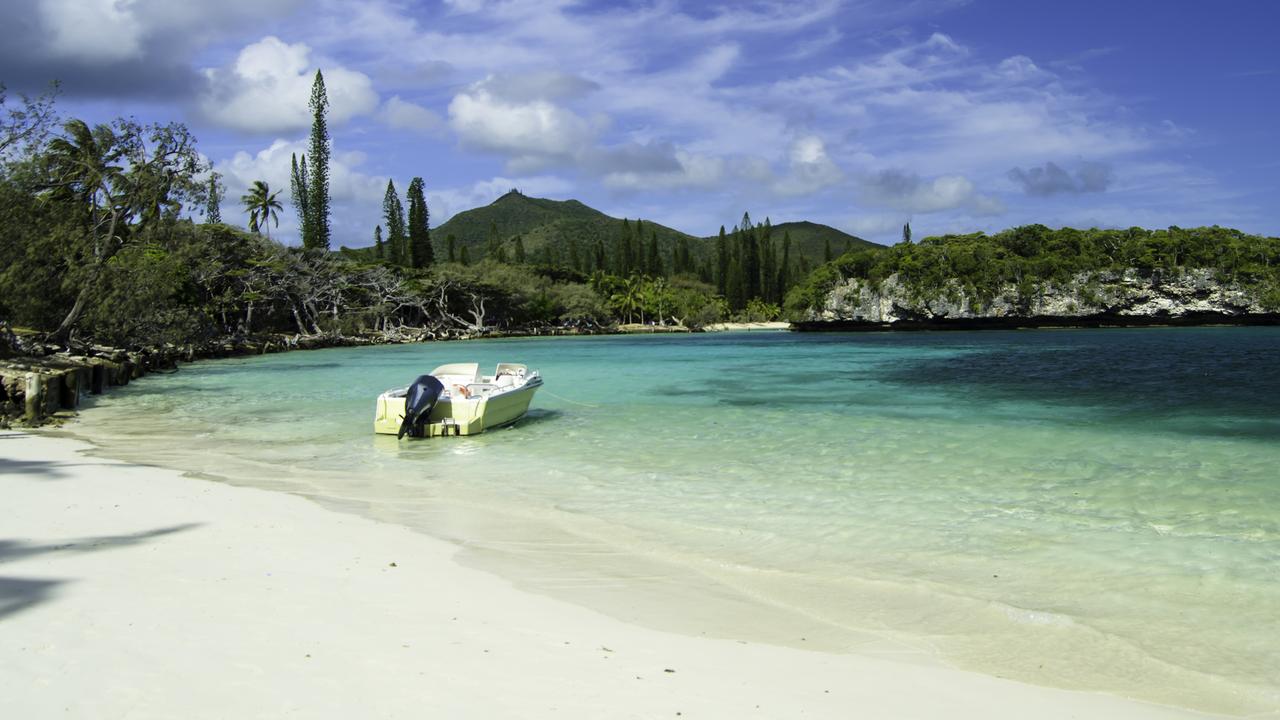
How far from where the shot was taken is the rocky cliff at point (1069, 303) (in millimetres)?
95125

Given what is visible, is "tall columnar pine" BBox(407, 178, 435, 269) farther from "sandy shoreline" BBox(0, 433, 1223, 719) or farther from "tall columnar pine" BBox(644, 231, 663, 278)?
"sandy shoreline" BBox(0, 433, 1223, 719)

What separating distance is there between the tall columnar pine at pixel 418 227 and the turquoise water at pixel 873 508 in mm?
72305

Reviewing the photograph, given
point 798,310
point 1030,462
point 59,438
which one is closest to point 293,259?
point 59,438

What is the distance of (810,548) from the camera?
737 centimetres

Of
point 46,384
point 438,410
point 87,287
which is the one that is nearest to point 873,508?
point 438,410

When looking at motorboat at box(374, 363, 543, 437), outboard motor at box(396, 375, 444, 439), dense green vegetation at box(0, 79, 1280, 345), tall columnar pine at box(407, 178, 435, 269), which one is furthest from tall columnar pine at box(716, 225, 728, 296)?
outboard motor at box(396, 375, 444, 439)

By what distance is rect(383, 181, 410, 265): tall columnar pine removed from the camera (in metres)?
94.7

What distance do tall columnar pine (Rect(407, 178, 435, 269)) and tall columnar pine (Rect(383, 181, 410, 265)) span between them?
2.36 metres

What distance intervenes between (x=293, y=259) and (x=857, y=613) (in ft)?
218

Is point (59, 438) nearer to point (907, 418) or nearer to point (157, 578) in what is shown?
point (157, 578)

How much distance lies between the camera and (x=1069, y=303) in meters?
100

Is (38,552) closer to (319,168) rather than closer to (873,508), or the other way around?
(873,508)

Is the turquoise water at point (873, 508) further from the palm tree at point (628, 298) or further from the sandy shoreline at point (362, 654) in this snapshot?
the palm tree at point (628, 298)

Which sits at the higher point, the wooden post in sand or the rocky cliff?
the rocky cliff
